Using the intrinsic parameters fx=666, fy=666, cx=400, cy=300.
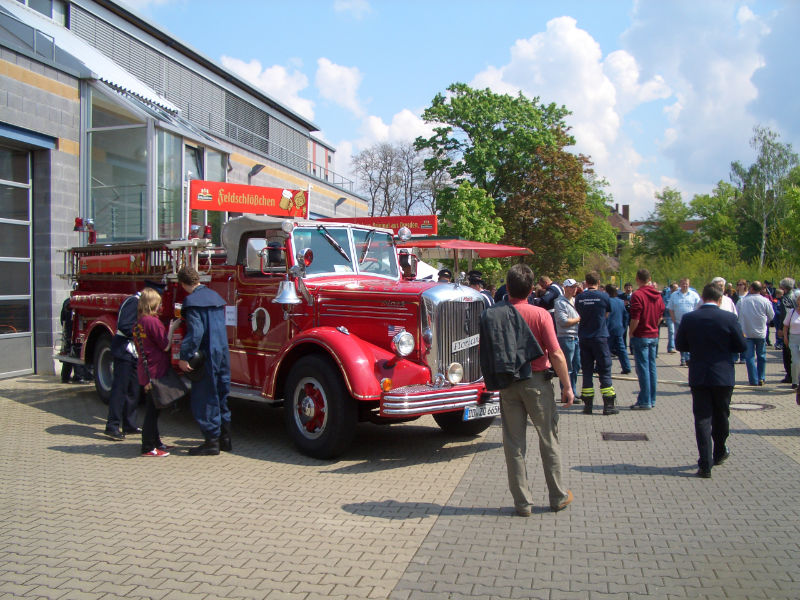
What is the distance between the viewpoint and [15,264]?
39.3 feet

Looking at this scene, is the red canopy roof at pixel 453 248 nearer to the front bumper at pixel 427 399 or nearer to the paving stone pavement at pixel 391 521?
the paving stone pavement at pixel 391 521

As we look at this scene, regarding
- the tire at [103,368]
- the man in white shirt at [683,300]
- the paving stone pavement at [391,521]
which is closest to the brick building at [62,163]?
the tire at [103,368]

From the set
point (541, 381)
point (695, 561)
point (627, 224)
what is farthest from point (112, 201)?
point (627, 224)

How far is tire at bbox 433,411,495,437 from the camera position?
7.81m

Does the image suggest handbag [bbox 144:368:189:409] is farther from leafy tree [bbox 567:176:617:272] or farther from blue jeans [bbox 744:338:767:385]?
leafy tree [bbox 567:176:617:272]

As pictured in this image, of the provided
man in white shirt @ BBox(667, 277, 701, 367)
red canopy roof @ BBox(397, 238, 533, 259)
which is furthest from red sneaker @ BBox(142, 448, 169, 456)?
man in white shirt @ BBox(667, 277, 701, 367)

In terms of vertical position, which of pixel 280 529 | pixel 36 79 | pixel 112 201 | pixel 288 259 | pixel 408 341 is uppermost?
pixel 36 79

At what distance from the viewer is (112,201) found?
13438 millimetres

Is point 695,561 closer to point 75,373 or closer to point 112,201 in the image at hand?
point 75,373

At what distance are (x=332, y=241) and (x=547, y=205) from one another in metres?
32.0

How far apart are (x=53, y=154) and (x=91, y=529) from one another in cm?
953

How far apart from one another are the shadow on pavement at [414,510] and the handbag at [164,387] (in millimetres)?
2469

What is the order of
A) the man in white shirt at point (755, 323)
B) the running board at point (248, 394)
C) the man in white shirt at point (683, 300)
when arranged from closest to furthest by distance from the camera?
the running board at point (248, 394) → the man in white shirt at point (755, 323) → the man in white shirt at point (683, 300)

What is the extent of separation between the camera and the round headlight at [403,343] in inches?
258
